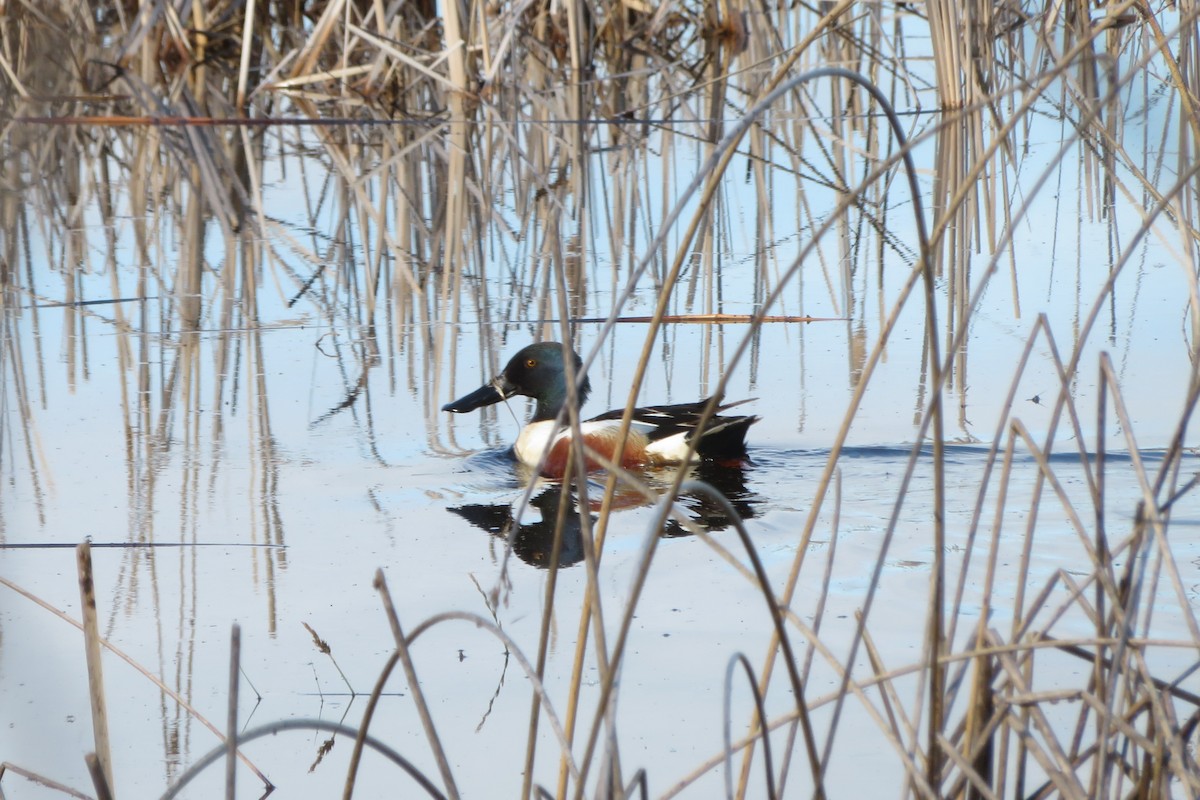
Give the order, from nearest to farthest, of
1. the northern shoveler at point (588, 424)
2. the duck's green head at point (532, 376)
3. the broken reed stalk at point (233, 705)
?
the broken reed stalk at point (233, 705), the northern shoveler at point (588, 424), the duck's green head at point (532, 376)

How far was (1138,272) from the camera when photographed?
6605mm

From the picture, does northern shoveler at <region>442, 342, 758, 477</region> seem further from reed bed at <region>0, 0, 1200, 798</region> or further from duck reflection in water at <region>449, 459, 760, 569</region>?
reed bed at <region>0, 0, 1200, 798</region>

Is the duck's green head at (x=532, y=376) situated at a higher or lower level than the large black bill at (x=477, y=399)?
higher

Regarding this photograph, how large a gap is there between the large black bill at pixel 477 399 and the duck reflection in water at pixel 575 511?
33 cm

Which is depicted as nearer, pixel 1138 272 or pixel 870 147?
pixel 1138 272

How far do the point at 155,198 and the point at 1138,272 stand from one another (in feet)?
15.4

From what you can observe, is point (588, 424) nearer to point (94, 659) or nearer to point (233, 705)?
point (94, 659)

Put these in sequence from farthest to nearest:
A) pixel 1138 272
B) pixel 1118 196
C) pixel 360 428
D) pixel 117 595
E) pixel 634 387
→ pixel 1118 196 → pixel 1138 272 → pixel 360 428 → pixel 117 595 → pixel 634 387

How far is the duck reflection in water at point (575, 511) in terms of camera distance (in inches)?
170

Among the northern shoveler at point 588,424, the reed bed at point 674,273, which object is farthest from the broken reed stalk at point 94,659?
the northern shoveler at point 588,424

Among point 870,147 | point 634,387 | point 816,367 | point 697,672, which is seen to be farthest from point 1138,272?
point 634,387

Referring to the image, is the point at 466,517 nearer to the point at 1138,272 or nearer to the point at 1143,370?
the point at 1143,370

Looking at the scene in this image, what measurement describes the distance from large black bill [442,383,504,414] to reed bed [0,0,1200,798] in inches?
3.5

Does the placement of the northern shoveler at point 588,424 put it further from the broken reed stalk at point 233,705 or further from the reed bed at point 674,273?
the broken reed stalk at point 233,705
